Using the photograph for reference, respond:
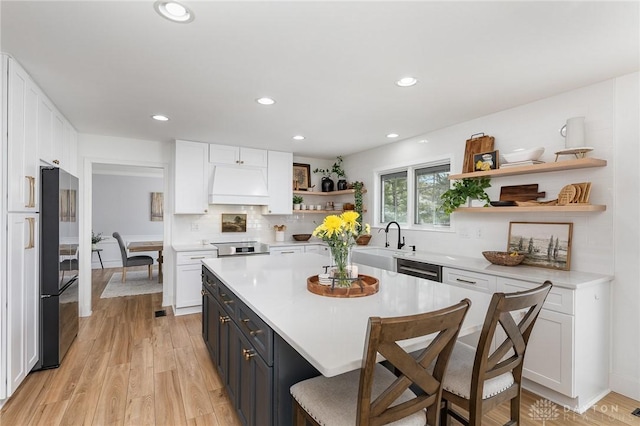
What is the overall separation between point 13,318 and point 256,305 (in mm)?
1859

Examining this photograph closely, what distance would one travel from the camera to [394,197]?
4.73 m

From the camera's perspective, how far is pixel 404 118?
11.1 feet

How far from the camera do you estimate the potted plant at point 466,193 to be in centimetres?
325

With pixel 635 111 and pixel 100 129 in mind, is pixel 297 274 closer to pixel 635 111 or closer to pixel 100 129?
pixel 635 111

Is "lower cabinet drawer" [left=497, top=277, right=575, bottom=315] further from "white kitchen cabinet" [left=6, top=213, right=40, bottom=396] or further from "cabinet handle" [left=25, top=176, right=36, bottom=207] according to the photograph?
"cabinet handle" [left=25, top=176, right=36, bottom=207]

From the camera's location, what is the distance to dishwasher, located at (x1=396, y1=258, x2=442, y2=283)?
312cm

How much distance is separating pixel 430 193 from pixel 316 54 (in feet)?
8.72

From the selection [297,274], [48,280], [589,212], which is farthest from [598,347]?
[48,280]

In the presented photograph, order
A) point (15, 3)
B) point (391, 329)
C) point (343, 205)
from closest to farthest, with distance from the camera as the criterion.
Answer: point (391, 329)
point (15, 3)
point (343, 205)

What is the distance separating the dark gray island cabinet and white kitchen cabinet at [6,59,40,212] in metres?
1.50

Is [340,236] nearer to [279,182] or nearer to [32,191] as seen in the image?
[32,191]

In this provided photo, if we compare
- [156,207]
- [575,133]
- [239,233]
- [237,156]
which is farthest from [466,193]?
[156,207]

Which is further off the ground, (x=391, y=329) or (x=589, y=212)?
(x=589, y=212)

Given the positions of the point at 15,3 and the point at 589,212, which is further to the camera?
the point at 589,212
